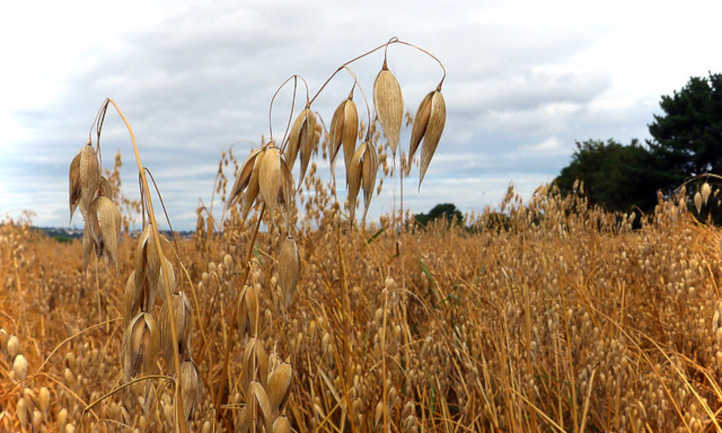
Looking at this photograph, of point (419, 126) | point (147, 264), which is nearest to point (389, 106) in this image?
point (419, 126)

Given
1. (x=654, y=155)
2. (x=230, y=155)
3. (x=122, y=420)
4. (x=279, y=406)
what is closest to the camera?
(x=279, y=406)

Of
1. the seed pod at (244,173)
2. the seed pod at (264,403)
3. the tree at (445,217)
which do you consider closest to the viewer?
the seed pod at (264,403)

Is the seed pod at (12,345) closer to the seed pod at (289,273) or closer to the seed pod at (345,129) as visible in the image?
the seed pod at (289,273)

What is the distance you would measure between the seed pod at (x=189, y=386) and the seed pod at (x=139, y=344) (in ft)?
0.19

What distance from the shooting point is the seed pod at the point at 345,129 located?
0.90m

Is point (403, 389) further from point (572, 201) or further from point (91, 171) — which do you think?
point (572, 201)

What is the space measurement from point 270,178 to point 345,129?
0.60 ft

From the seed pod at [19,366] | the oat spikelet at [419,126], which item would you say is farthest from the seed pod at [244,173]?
the seed pod at [19,366]

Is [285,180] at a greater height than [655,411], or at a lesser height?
greater

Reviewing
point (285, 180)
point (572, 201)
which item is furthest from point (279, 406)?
point (572, 201)

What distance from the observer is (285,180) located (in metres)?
0.85

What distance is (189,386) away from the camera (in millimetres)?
847

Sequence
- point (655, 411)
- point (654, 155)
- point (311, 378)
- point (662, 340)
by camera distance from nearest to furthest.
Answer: point (655, 411), point (311, 378), point (662, 340), point (654, 155)

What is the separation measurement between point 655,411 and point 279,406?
3.93 ft
